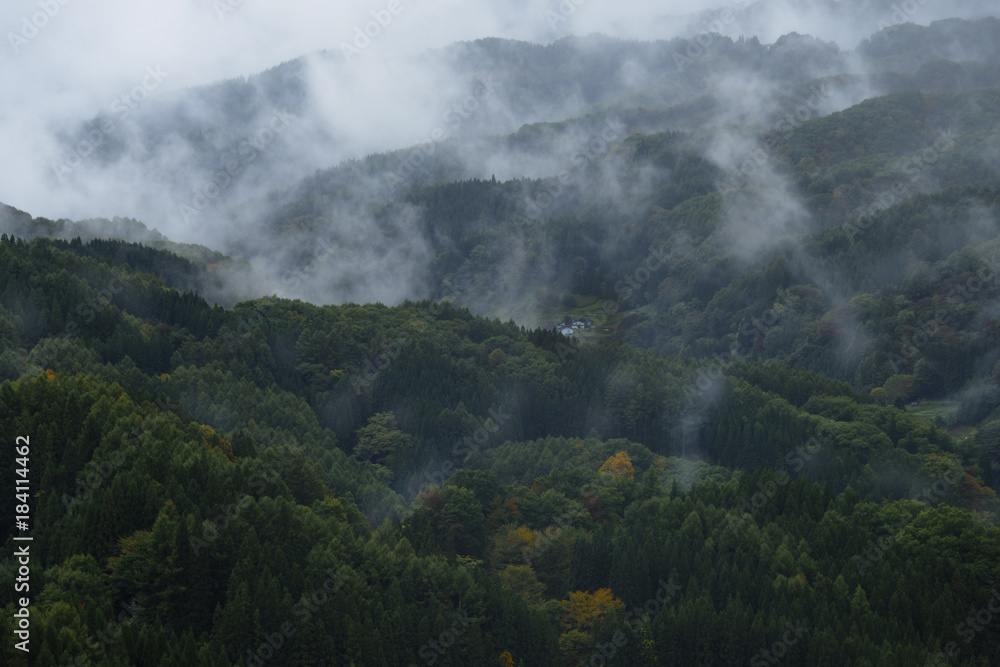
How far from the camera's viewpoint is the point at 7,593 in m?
76.3

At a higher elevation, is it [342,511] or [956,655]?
[342,511]

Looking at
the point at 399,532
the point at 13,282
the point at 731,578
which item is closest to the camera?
the point at 731,578

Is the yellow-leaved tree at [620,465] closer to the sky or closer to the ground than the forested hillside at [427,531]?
closer to the sky

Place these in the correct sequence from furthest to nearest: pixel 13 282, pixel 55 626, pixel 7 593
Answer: pixel 13 282, pixel 7 593, pixel 55 626

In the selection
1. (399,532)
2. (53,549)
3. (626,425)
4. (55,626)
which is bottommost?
(55,626)

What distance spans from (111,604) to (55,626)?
9544 mm

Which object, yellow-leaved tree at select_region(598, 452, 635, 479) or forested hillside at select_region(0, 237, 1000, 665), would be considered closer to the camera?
forested hillside at select_region(0, 237, 1000, 665)

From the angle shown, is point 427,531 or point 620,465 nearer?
point 427,531

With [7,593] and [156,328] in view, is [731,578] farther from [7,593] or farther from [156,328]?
[156,328]

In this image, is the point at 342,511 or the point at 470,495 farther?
the point at 470,495

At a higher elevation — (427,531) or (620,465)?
(620,465)

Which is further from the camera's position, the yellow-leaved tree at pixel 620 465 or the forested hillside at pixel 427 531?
the yellow-leaved tree at pixel 620 465

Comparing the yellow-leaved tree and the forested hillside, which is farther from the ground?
the yellow-leaved tree

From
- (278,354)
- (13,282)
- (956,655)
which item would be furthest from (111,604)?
(278,354)
